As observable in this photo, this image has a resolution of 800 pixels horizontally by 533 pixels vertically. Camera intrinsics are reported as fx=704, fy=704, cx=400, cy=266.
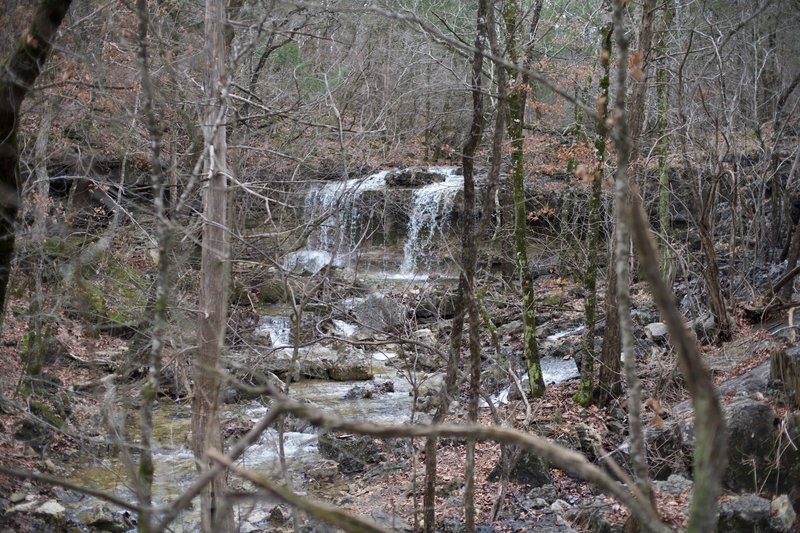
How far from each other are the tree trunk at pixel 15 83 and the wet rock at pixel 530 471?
19.8ft

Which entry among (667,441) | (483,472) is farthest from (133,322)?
(667,441)

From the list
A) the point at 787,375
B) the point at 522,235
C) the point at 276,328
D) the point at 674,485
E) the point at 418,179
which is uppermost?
the point at 418,179

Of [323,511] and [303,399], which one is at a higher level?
[323,511]

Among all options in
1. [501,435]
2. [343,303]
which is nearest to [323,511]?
[501,435]

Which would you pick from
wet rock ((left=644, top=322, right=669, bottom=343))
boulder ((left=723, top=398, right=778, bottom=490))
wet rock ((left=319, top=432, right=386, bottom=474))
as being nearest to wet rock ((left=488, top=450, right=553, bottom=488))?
wet rock ((left=319, top=432, right=386, bottom=474))

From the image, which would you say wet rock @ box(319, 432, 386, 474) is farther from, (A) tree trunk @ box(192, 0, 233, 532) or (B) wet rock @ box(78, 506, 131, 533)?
(A) tree trunk @ box(192, 0, 233, 532)

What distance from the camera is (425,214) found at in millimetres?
22375

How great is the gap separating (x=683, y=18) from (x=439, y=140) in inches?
342

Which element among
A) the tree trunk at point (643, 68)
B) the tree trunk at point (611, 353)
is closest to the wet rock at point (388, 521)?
the tree trunk at point (611, 353)

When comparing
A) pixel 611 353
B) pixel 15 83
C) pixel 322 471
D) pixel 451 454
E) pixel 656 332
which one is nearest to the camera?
pixel 15 83

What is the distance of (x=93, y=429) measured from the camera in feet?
30.6

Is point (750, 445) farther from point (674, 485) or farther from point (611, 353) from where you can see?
point (611, 353)

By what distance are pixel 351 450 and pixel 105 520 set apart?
11.7 feet

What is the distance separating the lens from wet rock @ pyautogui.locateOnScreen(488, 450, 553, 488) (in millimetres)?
8547
